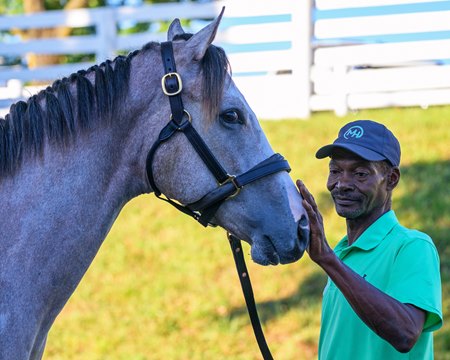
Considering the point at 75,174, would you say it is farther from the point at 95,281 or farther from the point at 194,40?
the point at 95,281

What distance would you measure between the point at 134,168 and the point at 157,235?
490cm

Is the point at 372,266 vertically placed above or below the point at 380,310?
above

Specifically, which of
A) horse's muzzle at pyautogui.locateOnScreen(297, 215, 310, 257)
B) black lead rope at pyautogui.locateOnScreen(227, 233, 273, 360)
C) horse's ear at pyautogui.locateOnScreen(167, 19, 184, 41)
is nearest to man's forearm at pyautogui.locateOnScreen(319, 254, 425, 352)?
horse's muzzle at pyautogui.locateOnScreen(297, 215, 310, 257)

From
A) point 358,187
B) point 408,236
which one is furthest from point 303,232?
point 408,236

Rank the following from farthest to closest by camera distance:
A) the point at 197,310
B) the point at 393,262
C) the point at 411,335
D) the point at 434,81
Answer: the point at 434,81 → the point at 197,310 → the point at 393,262 → the point at 411,335

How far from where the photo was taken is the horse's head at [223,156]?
286 cm

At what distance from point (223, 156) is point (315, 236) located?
488 millimetres

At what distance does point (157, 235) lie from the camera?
778cm

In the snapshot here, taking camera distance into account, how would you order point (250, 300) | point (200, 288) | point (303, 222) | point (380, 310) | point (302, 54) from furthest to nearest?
point (302, 54) < point (200, 288) < point (250, 300) < point (303, 222) < point (380, 310)

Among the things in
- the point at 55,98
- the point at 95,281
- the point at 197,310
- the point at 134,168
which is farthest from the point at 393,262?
the point at 95,281

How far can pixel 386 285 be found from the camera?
8.87 ft

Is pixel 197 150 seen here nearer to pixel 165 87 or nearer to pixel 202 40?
pixel 165 87

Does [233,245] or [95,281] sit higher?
[95,281]

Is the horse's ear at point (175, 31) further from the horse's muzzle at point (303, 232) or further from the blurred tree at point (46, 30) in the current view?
the blurred tree at point (46, 30)
